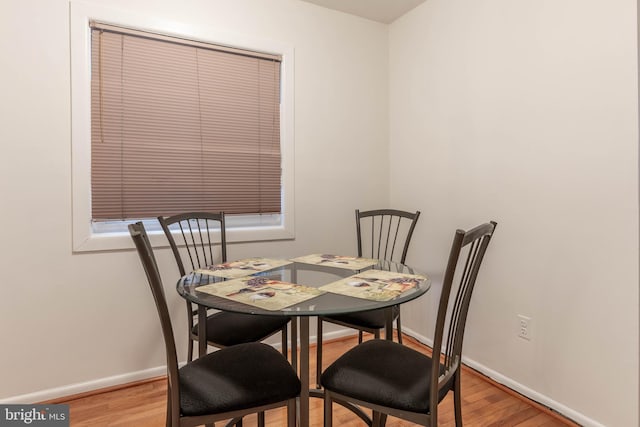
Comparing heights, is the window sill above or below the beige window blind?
below

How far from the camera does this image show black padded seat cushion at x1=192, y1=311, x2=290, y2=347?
1.66m

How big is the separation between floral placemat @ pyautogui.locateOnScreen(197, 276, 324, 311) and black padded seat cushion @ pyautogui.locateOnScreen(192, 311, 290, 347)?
0.25 m

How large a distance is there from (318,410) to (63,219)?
1643 mm

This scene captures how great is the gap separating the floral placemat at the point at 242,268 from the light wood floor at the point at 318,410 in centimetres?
75

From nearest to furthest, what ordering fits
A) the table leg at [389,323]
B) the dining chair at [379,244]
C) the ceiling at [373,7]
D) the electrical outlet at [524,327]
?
the table leg at [389,323] < the dining chair at [379,244] < the electrical outlet at [524,327] < the ceiling at [373,7]

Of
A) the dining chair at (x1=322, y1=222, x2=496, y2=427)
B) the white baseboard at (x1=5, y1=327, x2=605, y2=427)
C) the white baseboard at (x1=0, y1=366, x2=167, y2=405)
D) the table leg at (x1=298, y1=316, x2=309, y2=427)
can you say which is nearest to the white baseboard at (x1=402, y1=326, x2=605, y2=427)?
the white baseboard at (x1=5, y1=327, x2=605, y2=427)

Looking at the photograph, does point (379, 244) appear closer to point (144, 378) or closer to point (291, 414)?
point (291, 414)

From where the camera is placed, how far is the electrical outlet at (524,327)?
1.98 metres

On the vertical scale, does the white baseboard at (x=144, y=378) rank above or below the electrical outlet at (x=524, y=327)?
below

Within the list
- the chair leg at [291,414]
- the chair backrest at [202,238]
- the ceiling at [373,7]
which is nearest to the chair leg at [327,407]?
the chair leg at [291,414]

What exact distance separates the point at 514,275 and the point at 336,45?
1949 millimetres

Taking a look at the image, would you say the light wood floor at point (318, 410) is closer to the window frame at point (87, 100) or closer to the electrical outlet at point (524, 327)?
the electrical outlet at point (524, 327)

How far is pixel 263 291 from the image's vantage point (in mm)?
1342

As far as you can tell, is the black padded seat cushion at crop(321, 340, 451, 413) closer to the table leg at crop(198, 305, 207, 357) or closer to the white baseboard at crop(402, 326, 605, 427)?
the table leg at crop(198, 305, 207, 357)
